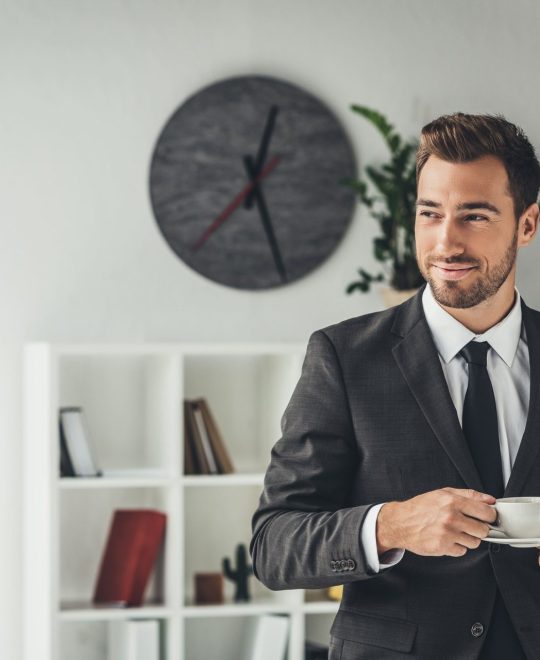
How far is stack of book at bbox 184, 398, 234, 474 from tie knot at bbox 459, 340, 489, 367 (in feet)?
5.68

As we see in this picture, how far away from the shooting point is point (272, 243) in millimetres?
3701

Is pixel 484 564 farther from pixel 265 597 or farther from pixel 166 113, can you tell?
pixel 166 113

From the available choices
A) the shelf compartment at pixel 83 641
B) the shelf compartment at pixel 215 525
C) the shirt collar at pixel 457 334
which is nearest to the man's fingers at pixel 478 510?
the shirt collar at pixel 457 334

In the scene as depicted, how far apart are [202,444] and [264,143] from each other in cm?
101

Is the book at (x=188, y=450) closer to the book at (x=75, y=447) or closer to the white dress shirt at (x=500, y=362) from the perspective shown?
the book at (x=75, y=447)

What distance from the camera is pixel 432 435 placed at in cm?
158

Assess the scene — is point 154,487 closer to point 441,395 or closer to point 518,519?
point 441,395

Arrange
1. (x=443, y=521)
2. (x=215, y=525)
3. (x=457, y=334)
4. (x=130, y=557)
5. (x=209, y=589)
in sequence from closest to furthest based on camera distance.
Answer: (x=443, y=521), (x=457, y=334), (x=130, y=557), (x=209, y=589), (x=215, y=525)

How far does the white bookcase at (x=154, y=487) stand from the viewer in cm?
321

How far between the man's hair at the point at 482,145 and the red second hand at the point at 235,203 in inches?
78.1

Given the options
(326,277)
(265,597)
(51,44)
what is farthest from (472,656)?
(51,44)

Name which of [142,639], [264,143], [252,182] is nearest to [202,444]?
[142,639]

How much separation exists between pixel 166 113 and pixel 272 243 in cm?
53

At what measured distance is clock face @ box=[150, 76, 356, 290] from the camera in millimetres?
3627
